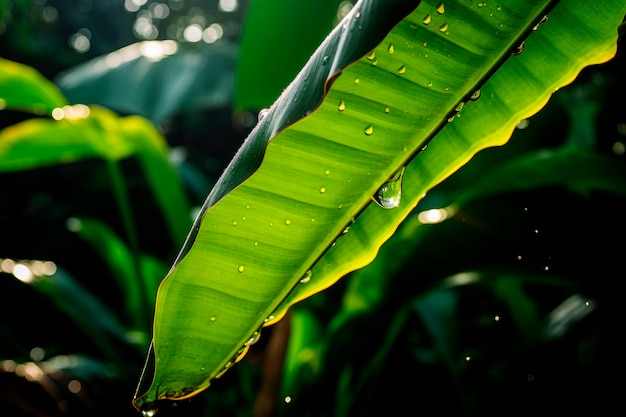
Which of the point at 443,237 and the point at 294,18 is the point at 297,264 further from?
the point at 294,18

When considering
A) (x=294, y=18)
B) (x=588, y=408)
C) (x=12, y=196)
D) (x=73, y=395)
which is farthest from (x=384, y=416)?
(x=12, y=196)

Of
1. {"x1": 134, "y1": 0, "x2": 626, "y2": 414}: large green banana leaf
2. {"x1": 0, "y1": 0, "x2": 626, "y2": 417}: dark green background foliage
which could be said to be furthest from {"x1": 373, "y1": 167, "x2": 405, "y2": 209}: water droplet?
{"x1": 0, "y1": 0, "x2": 626, "y2": 417}: dark green background foliage

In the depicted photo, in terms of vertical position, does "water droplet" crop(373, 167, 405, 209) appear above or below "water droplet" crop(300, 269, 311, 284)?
above

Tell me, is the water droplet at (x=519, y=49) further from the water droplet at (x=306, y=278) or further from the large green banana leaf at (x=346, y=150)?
the water droplet at (x=306, y=278)

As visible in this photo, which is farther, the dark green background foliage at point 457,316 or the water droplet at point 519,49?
the dark green background foliage at point 457,316

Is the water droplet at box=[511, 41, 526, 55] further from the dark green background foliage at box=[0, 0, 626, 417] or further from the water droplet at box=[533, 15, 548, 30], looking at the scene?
the dark green background foliage at box=[0, 0, 626, 417]

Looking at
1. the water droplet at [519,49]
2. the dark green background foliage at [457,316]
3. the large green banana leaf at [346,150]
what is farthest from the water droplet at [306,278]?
the dark green background foliage at [457,316]
